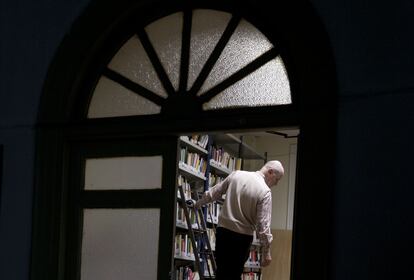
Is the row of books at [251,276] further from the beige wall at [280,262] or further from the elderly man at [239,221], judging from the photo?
the elderly man at [239,221]

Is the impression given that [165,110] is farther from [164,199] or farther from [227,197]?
[227,197]

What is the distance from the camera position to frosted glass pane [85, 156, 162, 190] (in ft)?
12.7

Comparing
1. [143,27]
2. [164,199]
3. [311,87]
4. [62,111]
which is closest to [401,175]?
[311,87]

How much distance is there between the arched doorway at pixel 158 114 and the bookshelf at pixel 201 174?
1575 millimetres

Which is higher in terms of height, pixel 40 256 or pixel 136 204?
pixel 136 204

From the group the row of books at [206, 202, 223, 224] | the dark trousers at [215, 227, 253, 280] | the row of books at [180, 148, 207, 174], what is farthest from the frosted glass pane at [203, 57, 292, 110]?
the row of books at [206, 202, 223, 224]

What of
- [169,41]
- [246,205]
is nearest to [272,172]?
[246,205]

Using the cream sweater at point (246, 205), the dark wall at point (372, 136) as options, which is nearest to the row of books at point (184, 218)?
the cream sweater at point (246, 205)

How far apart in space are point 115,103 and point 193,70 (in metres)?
0.56

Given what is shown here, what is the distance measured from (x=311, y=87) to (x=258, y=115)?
355 mm

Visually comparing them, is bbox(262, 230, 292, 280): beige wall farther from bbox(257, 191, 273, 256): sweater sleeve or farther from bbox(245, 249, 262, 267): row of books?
bbox(257, 191, 273, 256): sweater sleeve

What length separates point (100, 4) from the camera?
13.2 ft

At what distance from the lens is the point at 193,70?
377cm

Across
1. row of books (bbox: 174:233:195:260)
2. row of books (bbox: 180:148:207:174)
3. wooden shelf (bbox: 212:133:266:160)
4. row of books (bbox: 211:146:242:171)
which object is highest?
wooden shelf (bbox: 212:133:266:160)
